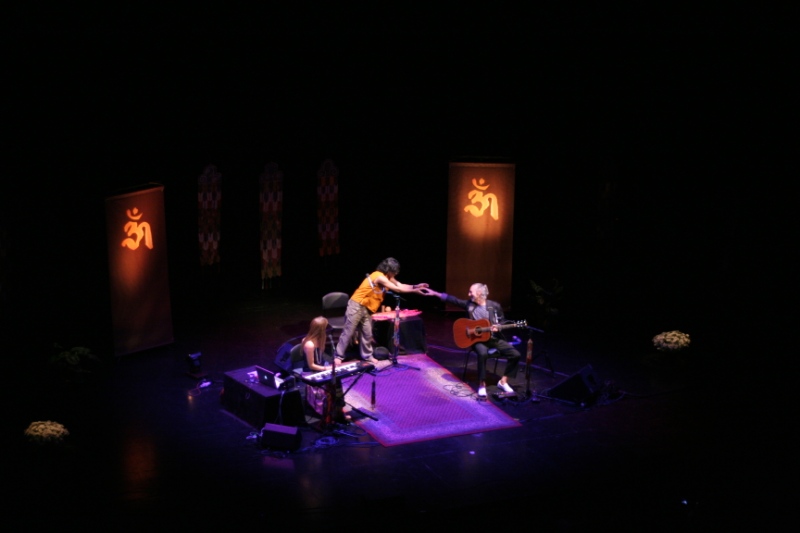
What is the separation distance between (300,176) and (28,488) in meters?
7.18

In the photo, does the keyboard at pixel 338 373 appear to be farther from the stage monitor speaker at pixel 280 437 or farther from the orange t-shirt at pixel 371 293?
the orange t-shirt at pixel 371 293

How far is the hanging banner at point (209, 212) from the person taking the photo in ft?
40.0

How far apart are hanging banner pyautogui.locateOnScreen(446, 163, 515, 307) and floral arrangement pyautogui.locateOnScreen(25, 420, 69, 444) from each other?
6.07 meters

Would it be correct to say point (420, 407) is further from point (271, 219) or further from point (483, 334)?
point (271, 219)

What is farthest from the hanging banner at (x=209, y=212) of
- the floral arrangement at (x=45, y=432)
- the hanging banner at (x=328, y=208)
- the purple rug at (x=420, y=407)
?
the floral arrangement at (x=45, y=432)

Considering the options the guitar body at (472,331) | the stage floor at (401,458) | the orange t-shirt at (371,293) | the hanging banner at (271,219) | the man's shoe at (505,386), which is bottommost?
the stage floor at (401,458)

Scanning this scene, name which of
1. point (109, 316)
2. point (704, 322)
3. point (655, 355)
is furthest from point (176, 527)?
point (704, 322)

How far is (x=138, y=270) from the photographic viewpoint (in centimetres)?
1089

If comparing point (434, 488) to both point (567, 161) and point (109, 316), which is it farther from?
point (567, 161)

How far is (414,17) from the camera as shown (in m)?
11.6

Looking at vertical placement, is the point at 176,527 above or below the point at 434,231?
below

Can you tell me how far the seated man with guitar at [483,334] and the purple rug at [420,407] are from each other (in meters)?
0.36

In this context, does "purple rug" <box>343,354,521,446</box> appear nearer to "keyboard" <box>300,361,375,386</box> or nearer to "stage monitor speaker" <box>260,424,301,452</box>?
"keyboard" <box>300,361,375,386</box>

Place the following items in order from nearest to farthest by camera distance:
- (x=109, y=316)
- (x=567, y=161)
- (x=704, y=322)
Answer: (x=109, y=316), (x=704, y=322), (x=567, y=161)
